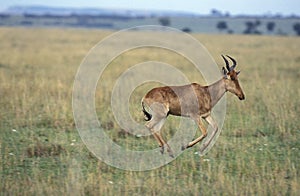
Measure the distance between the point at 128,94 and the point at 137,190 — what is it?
724 centimetres

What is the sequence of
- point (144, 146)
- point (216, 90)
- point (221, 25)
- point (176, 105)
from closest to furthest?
1. point (176, 105)
2. point (216, 90)
3. point (144, 146)
4. point (221, 25)

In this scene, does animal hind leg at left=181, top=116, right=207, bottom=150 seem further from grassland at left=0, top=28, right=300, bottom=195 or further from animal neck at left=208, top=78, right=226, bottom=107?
animal neck at left=208, top=78, right=226, bottom=107

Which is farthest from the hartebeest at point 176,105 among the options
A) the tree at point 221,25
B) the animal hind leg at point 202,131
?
the tree at point 221,25

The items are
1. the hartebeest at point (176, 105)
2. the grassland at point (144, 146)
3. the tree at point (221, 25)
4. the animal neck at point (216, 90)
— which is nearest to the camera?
the grassland at point (144, 146)

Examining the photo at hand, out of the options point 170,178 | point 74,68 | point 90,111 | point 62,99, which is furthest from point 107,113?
point 74,68

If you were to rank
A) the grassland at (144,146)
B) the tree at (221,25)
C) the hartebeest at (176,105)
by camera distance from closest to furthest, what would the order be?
the grassland at (144,146) < the hartebeest at (176,105) < the tree at (221,25)

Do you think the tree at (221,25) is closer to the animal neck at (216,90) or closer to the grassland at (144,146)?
the grassland at (144,146)

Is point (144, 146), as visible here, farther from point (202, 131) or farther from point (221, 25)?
point (221, 25)

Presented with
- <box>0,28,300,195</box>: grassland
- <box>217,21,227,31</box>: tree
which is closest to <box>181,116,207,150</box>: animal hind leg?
<box>0,28,300,195</box>: grassland

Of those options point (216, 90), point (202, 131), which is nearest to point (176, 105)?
point (202, 131)

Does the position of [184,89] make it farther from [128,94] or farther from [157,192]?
[128,94]

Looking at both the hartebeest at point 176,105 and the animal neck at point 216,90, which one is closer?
the hartebeest at point 176,105

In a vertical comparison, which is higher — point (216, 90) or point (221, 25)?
point (221, 25)

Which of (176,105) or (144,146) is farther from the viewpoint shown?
(144,146)
